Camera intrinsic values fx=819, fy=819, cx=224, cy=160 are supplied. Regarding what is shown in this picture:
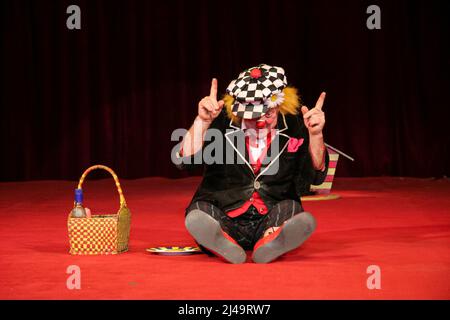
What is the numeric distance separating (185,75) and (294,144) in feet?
15.8

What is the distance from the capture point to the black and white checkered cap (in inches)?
124

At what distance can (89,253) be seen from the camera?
326 centimetres

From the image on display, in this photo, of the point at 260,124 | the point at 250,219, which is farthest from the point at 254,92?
the point at 250,219

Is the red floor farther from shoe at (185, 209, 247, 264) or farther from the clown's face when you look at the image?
the clown's face

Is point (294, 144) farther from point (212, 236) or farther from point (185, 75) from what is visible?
point (185, 75)

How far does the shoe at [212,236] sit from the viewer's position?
2883mm

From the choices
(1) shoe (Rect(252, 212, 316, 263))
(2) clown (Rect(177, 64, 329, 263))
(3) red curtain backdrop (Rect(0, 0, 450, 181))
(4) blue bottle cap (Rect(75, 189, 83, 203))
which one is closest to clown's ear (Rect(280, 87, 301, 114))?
(2) clown (Rect(177, 64, 329, 263))

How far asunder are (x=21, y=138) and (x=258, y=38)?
250cm

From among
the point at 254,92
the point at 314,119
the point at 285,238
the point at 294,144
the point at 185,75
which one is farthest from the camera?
the point at 185,75

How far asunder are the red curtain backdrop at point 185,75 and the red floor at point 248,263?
2550 mm

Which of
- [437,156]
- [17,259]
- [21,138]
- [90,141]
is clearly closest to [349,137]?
[437,156]

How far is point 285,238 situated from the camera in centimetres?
288

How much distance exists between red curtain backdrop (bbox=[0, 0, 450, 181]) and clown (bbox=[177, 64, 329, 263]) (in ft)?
15.4

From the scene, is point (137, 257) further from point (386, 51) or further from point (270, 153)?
point (386, 51)
